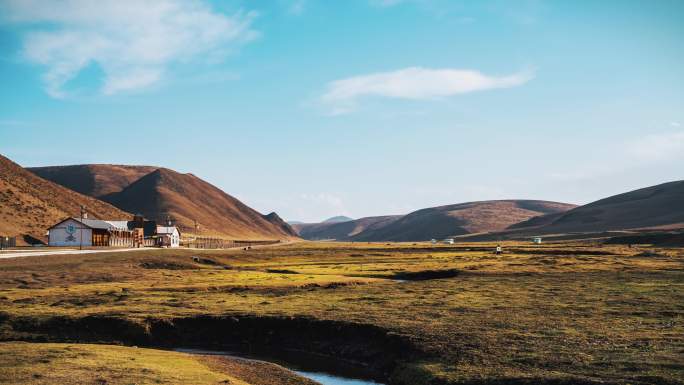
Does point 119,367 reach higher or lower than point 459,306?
lower

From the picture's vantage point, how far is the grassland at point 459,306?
72.0 ft

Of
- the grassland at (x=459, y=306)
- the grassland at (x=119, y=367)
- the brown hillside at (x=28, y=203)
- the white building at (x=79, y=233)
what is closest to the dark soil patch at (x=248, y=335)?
the grassland at (x=459, y=306)

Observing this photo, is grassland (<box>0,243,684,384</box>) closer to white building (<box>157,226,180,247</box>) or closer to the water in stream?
the water in stream

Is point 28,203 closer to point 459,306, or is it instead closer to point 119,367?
point 459,306

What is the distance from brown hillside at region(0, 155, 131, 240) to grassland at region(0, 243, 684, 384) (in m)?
65.0

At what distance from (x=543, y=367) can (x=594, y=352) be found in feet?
9.97


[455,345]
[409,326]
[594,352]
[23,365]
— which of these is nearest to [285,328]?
[409,326]

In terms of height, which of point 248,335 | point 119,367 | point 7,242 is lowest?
point 248,335

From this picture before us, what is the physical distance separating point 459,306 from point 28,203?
5094 inches

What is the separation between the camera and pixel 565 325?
28.2m

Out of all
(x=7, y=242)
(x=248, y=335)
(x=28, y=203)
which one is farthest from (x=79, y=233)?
(x=248, y=335)

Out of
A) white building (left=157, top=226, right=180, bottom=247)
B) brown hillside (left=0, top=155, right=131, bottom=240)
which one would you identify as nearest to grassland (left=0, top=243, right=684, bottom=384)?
brown hillside (left=0, top=155, right=131, bottom=240)

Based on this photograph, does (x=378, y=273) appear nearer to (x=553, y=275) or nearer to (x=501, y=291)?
(x=553, y=275)

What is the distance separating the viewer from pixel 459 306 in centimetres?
3522
